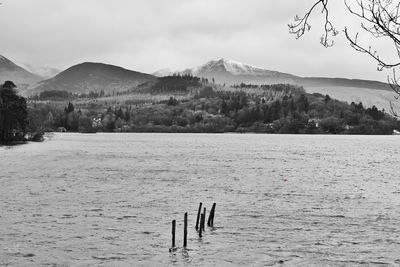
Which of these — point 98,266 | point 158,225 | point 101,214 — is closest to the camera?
point 98,266

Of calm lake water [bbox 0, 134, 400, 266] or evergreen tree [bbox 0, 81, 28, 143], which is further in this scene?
evergreen tree [bbox 0, 81, 28, 143]

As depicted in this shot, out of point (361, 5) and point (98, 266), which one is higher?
point (361, 5)

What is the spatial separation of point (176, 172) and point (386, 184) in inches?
1278

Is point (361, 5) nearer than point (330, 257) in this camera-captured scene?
Yes

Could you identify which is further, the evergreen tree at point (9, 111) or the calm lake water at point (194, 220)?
the evergreen tree at point (9, 111)

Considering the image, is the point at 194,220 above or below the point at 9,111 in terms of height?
below

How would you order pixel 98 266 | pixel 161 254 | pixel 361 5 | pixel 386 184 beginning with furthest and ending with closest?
pixel 386 184
pixel 161 254
pixel 98 266
pixel 361 5

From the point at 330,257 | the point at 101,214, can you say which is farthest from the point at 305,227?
the point at 101,214

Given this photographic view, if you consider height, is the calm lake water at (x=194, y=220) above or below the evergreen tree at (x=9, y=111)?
below

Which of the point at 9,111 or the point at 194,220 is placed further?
the point at 9,111

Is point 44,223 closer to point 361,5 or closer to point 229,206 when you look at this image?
point 229,206

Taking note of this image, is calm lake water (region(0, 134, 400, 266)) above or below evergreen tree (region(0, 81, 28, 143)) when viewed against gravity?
below

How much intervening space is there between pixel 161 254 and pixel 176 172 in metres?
54.2

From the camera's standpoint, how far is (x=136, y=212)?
4094cm
